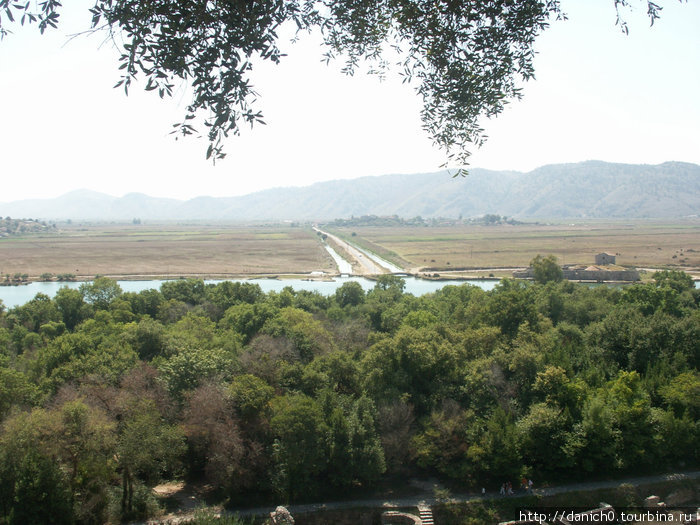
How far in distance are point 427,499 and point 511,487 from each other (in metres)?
2.48

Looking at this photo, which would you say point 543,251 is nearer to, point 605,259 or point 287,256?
point 605,259

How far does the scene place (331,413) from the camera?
51.9 ft

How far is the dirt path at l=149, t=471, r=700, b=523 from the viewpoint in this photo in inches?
546

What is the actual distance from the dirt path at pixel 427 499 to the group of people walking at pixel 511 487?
0.69 feet

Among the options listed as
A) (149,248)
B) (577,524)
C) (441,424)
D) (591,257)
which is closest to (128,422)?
(441,424)

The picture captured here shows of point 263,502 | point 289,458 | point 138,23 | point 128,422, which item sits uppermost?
point 138,23

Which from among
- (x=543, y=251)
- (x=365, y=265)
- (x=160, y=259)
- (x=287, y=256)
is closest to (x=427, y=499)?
(x=365, y=265)

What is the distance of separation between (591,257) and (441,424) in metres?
67.3

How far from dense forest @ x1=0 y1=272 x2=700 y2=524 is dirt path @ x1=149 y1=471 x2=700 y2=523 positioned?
0.39 meters

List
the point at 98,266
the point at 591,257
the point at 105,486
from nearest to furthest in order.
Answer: the point at 105,486
the point at 98,266
the point at 591,257

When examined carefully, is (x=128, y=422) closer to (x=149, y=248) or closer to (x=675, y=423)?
(x=675, y=423)

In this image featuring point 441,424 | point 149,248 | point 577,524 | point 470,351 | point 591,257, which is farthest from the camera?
point 149,248

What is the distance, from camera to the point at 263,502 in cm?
1432

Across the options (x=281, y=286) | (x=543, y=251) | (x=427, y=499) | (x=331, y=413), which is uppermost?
(x=543, y=251)
